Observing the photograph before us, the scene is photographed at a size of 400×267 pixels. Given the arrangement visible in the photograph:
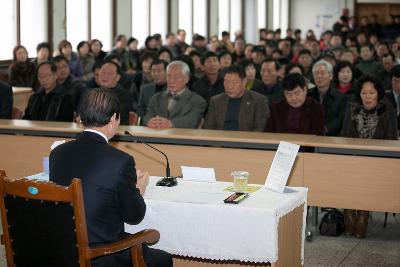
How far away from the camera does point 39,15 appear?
14.4 m

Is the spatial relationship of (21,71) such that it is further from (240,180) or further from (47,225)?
(47,225)

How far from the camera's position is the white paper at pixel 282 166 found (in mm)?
4301

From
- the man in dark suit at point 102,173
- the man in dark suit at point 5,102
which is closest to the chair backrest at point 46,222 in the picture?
the man in dark suit at point 102,173

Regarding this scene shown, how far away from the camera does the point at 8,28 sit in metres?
13.8

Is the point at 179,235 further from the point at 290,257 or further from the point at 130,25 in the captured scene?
the point at 130,25

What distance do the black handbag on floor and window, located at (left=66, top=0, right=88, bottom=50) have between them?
33.0 feet

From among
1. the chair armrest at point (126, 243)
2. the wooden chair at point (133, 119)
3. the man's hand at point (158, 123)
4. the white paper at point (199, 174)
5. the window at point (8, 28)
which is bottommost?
the chair armrest at point (126, 243)

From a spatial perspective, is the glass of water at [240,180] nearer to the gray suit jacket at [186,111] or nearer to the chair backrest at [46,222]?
the chair backrest at [46,222]

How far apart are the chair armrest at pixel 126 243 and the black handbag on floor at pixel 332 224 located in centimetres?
261

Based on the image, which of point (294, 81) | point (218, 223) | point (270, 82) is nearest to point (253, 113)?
point (294, 81)

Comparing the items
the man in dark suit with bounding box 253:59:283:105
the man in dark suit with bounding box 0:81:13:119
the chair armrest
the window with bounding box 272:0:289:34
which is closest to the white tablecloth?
the chair armrest

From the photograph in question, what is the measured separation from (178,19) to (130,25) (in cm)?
251

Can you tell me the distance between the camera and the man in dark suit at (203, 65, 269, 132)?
6996 mm

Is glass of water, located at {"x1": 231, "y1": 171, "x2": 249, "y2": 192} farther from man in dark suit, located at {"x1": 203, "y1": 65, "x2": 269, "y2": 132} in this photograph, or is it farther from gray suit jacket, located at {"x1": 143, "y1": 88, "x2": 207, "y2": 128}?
gray suit jacket, located at {"x1": 143, "y1": 88, "x2": 207, "y2": 128}
